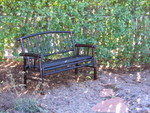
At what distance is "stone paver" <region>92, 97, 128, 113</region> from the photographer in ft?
11.8

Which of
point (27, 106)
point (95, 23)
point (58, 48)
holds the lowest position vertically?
point (27, 106)

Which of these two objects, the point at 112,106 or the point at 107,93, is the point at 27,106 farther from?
the point at 107,93

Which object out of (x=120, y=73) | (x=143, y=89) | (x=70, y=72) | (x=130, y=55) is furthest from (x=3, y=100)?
(x=130, y=55)

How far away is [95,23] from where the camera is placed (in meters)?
5.59

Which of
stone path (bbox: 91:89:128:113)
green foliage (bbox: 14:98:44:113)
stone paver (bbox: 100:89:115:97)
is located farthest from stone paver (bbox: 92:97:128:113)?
green foliage (bbox: 14:98:44:113)

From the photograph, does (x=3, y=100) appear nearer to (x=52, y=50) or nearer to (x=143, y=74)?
(x=52, y=50)

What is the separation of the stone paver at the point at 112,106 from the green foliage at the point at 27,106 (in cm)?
86

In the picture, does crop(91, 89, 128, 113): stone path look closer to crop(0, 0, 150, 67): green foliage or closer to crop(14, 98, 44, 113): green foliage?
crop(14, 98, 44, 113): green foliage

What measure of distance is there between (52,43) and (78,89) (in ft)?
4.26

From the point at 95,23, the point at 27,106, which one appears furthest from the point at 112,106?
the point at 95,23

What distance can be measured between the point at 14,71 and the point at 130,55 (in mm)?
2799

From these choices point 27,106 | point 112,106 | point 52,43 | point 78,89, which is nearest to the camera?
point 27,106

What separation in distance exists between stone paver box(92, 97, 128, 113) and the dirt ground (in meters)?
0.08

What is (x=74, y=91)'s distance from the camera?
438 cm
